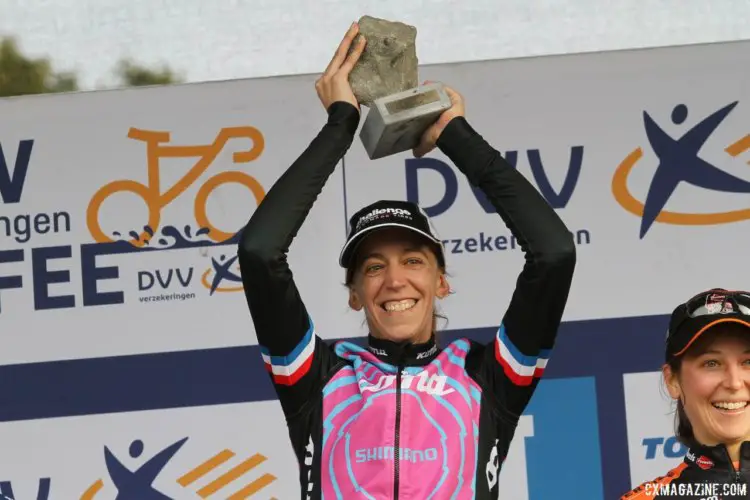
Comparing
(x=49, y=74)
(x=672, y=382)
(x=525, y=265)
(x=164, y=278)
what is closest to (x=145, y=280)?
(x=164, y=278)

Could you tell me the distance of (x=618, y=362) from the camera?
335 centimetres

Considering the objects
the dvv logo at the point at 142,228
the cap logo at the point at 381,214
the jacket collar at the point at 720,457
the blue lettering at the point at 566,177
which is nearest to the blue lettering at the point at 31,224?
the dvv logo at the point at 142,228

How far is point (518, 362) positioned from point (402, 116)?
0.46 metres

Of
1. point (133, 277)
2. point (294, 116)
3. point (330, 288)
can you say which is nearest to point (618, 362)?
point (330, 288)

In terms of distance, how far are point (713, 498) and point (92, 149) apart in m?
1.94

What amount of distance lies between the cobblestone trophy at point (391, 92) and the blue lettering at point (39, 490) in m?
1.49

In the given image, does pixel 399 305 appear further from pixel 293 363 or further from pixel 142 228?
pixel 142 228

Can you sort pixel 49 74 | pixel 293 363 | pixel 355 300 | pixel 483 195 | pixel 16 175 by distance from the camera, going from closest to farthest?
pixel 293 363 → pixel 355 300 → pixel 483 195 → pixel 16 175 → pixel 49 74

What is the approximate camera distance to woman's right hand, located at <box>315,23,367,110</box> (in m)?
2.42

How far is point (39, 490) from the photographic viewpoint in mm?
3463

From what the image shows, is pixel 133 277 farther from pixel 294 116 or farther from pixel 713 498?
pixel 713 498

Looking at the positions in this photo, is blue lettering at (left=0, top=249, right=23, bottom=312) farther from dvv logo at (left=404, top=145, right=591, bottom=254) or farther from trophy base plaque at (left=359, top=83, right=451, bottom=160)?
trophy base plaque at (left=359, top=83, right=451, bottom=160)

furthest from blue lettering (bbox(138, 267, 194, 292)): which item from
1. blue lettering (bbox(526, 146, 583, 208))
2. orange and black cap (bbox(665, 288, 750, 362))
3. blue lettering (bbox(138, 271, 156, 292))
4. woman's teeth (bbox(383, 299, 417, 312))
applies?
orange and black cap (bbox(665, 288, 750, 362))

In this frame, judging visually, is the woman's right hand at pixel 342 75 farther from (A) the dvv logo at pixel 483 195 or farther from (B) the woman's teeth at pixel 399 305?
(A) the dvv logo at pixel 483 195
